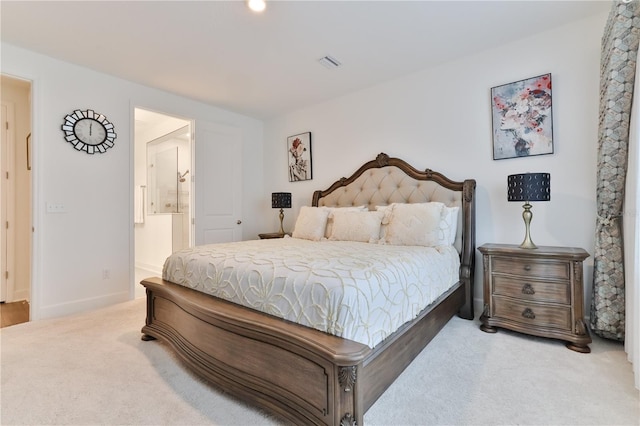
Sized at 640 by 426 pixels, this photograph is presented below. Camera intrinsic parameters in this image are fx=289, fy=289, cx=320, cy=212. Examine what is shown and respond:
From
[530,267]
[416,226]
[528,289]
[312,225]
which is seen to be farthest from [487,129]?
[312,225]

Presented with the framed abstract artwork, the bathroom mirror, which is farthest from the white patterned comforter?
the bathroom mirror

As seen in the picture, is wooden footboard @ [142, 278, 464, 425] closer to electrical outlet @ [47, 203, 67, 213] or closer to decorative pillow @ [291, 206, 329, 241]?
decorative pillow @ [291, 206, 329, 241]

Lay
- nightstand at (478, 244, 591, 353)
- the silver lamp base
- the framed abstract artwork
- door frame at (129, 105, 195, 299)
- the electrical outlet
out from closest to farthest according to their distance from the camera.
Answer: nightstand at (478, 244, 591, 353) < the silver lamp base < the electrical outlet < door frame at (129, 105, 195, 299) < the framed abstract artwork

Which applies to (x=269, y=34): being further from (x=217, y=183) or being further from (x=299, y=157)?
(x=217, y=183)

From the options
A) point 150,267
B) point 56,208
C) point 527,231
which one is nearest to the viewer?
point 527,231

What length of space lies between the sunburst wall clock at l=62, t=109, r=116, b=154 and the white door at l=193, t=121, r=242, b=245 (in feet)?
3.42

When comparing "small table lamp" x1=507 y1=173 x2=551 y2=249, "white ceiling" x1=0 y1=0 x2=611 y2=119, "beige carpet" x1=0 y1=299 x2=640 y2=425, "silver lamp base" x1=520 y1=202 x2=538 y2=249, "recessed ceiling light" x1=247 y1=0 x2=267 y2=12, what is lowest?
"beige carpet" x1=0 y1=299 x2=640 y2=425

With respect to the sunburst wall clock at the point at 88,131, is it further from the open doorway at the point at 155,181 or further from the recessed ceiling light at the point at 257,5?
the recessed ceiling light at the point at 257,5

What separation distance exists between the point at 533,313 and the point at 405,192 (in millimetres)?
1613

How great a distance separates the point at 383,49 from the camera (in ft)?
9.33

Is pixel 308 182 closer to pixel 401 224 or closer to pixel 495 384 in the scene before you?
pixel 401 224

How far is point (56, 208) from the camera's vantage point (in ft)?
9.75

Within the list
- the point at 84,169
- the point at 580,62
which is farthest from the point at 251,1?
the point at 580,62

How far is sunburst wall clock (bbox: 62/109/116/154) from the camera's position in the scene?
306 centimetres
